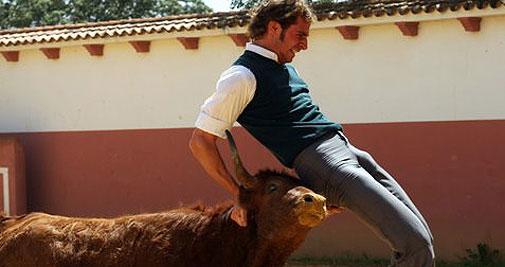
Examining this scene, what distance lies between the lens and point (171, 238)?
4402mm

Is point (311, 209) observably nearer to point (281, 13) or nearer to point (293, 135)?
point (293, 135)

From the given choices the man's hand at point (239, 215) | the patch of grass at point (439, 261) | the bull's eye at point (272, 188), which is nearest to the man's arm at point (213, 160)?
the man's hand at point (239, 215)

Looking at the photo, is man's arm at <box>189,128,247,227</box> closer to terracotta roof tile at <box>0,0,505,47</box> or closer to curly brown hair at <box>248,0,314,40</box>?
curly brown hair at <box>248,0,314,40</box>

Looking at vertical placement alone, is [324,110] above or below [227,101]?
below

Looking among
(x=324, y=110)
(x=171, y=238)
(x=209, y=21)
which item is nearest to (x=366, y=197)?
(x=171, y=238)

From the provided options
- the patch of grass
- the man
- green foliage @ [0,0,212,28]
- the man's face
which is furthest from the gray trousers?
green foliage @ [0,0,212,28]

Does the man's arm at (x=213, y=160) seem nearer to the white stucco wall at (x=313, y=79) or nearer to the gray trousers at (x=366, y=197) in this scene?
the gray trousers at (x=366, y=197)

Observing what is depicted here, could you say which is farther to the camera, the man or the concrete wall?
the concrete wall

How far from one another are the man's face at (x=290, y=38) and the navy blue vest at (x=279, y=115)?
2.6 inches

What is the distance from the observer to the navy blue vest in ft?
13.9

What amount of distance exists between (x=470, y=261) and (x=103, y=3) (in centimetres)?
2178

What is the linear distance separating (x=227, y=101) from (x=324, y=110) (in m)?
8.14

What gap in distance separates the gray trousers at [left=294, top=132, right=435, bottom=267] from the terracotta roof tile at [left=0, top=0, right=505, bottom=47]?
685 cm

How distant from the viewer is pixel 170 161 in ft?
44.3
